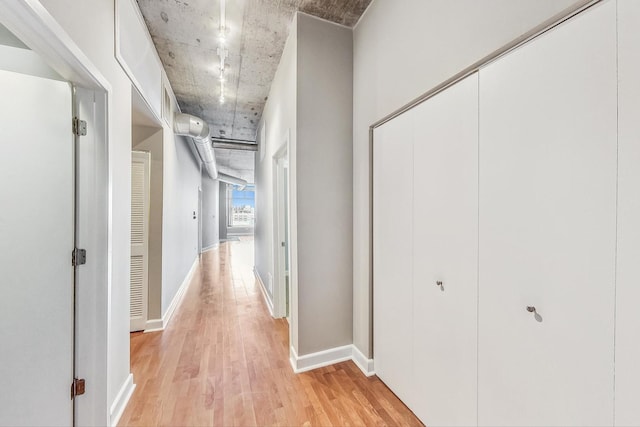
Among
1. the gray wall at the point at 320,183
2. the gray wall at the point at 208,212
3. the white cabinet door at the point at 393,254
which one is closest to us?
the white cabinet door at the point at 393,254

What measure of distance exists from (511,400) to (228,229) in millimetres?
14117

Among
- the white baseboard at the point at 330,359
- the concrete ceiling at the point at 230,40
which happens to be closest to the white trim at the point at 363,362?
the white baseboard at the point at 330,359

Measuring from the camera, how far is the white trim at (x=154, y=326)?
2916mm

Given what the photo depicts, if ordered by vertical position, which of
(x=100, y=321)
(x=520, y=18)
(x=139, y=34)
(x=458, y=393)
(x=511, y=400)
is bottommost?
(x=458, y=393)

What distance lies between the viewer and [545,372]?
3.22 ft

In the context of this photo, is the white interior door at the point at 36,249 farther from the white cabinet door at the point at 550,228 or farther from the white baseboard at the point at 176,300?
the white cabinet door at the point at 550,228

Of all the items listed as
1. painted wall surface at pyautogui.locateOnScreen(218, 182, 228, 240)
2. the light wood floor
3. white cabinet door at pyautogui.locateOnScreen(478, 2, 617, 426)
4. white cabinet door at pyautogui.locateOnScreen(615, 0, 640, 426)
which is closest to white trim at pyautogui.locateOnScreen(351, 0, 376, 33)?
white cabinet door at pyautogui.locateOnScreen(478, 2, 617, 426)

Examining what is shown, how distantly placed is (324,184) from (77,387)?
7.17 feet

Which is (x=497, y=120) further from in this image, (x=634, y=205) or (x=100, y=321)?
(x=100, y=321)

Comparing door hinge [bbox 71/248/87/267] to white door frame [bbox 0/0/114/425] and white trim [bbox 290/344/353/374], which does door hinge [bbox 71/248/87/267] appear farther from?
white trim [bbox 290/344/353/374]

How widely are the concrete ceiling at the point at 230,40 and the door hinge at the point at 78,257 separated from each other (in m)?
2.10

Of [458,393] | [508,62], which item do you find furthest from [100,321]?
[508,62]

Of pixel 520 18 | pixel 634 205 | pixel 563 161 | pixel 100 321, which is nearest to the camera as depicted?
pixel 634 205

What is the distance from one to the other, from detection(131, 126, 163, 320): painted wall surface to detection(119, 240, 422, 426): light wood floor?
383mm
